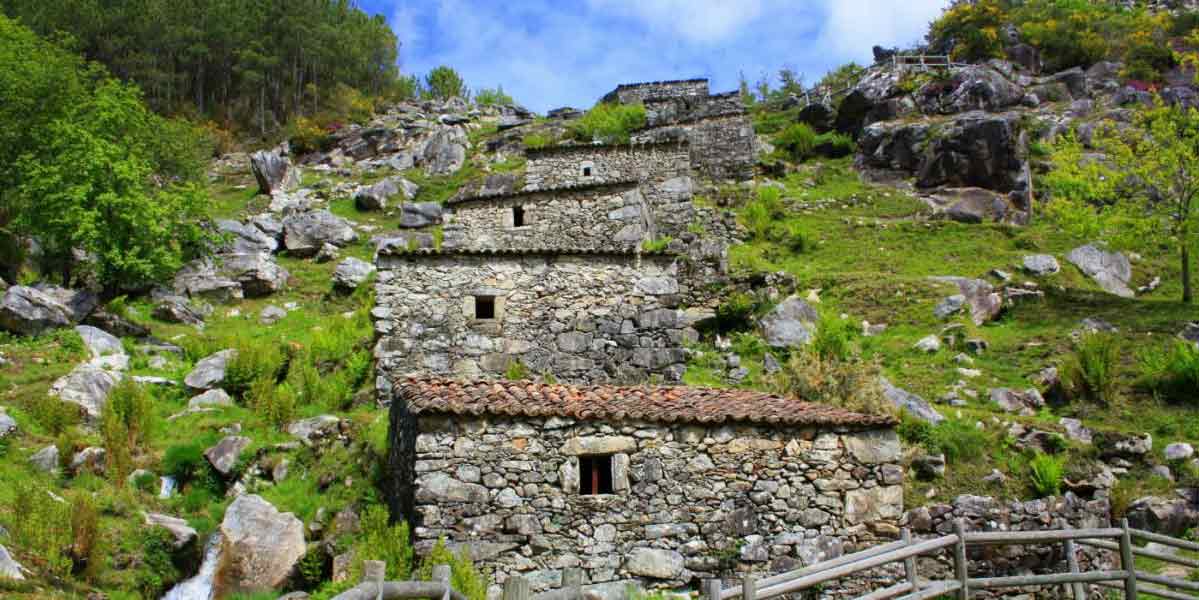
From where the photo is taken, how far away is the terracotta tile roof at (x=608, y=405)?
10.3 metres

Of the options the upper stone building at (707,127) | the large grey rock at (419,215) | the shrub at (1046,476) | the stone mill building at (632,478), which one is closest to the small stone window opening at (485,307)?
the stone mill building at (632,478)

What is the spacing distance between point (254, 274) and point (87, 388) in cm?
947

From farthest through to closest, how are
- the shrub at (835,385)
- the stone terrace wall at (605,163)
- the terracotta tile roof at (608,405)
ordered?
the stone terrace wall at (605,163) < the shrub at (835,385) < the terracotta tile roof at (608,405)

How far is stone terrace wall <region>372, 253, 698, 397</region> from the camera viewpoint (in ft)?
51.6

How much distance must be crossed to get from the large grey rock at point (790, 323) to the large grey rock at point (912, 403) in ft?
9.35

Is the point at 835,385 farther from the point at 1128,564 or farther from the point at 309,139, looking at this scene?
the point at 309,139

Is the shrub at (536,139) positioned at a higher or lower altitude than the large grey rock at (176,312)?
higher

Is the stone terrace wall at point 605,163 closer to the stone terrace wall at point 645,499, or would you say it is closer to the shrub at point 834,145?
the shrub at point 834,145

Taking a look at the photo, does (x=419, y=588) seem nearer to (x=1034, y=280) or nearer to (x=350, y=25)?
(x=1034, y=280)

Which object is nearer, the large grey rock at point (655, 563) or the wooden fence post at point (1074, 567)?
the wooden fence post at point (1074, 567)

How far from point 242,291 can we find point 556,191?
10414mm

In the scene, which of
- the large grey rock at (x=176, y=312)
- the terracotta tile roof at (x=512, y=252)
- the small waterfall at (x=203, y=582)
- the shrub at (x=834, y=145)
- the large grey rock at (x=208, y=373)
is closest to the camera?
the small waterfall at (x=203, y=582)

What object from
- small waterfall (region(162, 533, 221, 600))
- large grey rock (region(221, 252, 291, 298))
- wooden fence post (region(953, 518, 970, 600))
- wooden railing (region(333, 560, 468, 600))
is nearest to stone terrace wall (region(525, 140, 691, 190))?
large grey rock (region(221, 252, 291, 298))

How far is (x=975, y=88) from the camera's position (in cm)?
3447
